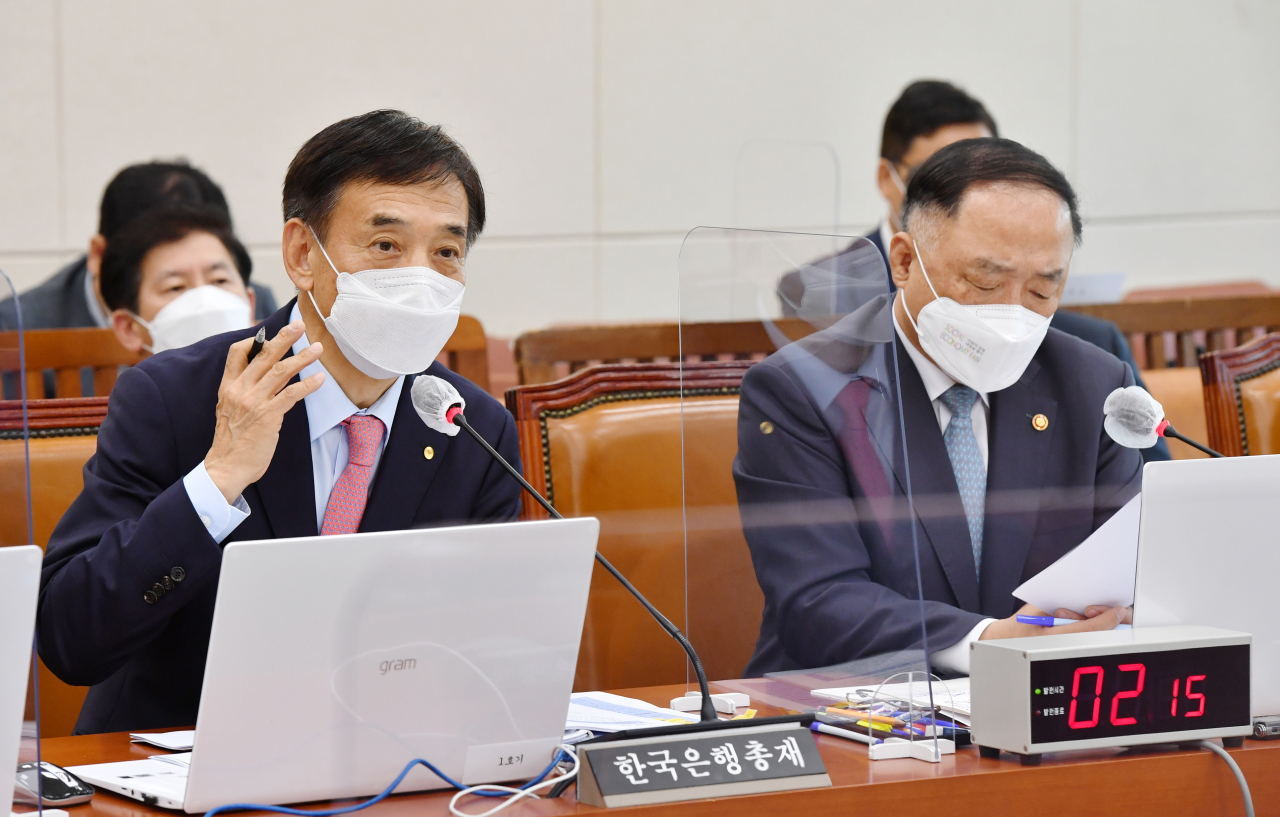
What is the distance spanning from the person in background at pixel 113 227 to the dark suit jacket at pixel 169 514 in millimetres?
1362

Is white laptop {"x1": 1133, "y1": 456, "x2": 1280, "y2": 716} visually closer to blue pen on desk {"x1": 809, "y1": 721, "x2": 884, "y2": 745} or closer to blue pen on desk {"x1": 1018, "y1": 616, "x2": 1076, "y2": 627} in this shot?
blue pen on desk {"x1": 1018, "y1": 616, "x2": 1076, "y2": 627}

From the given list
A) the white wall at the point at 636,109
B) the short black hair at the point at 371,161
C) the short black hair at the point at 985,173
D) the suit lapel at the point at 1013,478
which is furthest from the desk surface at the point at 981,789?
the white wall at the point at 636,109

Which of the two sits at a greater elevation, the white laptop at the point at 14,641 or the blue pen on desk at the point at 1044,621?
the white laptop at the point at 14,641

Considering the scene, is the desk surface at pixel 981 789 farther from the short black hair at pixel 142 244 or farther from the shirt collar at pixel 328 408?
the short black hair at pixel 142 244

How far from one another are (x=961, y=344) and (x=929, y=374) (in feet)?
0.19

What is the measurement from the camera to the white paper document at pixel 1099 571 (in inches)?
48.7

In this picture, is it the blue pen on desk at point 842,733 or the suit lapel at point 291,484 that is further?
the suit lapel at point 291,484

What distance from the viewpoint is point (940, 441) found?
168 cm

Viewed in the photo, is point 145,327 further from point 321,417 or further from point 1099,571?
point 1099,571

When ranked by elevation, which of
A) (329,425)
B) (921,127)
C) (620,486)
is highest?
(921,127)

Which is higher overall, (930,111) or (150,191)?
(930,111)

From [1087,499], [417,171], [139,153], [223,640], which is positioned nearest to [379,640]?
[223,640]

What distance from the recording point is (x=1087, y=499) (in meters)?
1.75

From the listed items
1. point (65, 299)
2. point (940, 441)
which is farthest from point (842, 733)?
point (65, 299)
